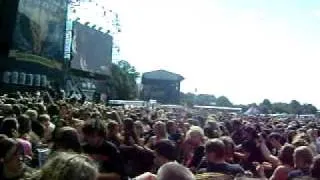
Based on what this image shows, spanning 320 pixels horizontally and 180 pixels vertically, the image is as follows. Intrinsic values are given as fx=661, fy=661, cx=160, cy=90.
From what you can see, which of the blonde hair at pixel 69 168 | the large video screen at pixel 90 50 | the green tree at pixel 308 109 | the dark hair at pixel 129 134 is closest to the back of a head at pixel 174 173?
the blonde hair at pixel 69 168

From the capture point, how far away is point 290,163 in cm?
744

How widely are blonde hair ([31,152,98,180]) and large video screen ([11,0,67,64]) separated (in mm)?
33926

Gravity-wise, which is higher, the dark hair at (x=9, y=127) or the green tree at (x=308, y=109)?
the green tree at (x=308, y=109)

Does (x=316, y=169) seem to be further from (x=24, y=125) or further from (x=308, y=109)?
(x=308, y=109)

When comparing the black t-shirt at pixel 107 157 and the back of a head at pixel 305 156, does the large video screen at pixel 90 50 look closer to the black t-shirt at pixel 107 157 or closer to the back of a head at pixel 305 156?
the black t-shirt at pixel 107 157

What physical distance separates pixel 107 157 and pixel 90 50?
4519 centimetres

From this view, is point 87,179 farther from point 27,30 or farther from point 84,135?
point 27,30

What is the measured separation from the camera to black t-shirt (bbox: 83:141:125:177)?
6.95m

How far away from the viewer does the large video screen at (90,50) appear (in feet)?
163

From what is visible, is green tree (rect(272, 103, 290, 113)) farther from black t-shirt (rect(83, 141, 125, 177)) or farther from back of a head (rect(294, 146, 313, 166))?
black t-shirt (rect(83, 141, 125, 177))

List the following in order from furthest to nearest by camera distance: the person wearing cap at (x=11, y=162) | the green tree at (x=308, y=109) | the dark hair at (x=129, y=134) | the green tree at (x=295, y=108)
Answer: the green tree at (x=295, y=108) → the green tree at (x=308, y=109) → the dark hair at (x=129, y=134) → the person wearing cap at (x=11, y=162)

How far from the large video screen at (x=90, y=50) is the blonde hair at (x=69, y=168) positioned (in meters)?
45.5

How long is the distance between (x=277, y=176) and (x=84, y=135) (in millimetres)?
2183

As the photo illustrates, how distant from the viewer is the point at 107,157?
702 centimetres
